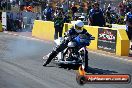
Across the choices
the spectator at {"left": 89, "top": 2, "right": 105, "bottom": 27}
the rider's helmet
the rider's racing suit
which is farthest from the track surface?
the spectator at {"left": 89, "top": 2, "right": 105, "bottom": 27}

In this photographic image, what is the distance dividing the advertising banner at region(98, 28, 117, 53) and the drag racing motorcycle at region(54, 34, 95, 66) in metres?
4.70

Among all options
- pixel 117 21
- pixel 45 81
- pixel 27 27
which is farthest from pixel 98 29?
pixel 27 27

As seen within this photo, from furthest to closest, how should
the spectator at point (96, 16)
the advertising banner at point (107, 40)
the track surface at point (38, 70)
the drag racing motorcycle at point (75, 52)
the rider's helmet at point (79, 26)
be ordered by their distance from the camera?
the spectator at point (96, 16)
the advertising banner at point (107, 40)
the rider's helmet at point (79, 26)
the drag racing motorcycle at point (75, 52)
the track surface at point (38, 70)

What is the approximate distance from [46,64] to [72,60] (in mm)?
1147

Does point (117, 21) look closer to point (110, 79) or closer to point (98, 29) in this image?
point (98, 29)

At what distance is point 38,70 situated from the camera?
38.9 ft

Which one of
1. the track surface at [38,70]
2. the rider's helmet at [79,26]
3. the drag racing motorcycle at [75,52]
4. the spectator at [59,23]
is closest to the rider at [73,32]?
the rider's helmet at [79,26]

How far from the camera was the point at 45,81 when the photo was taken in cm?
1006

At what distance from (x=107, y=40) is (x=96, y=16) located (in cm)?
157

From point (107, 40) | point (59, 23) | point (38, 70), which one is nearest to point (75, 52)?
point (38, 70)

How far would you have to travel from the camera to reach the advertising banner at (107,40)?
16781 millimetres

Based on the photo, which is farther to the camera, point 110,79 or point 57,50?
point 57,50

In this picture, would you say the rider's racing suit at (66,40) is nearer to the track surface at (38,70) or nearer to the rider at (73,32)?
the rider at (73,32)

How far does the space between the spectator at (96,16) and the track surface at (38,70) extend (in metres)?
2.47
